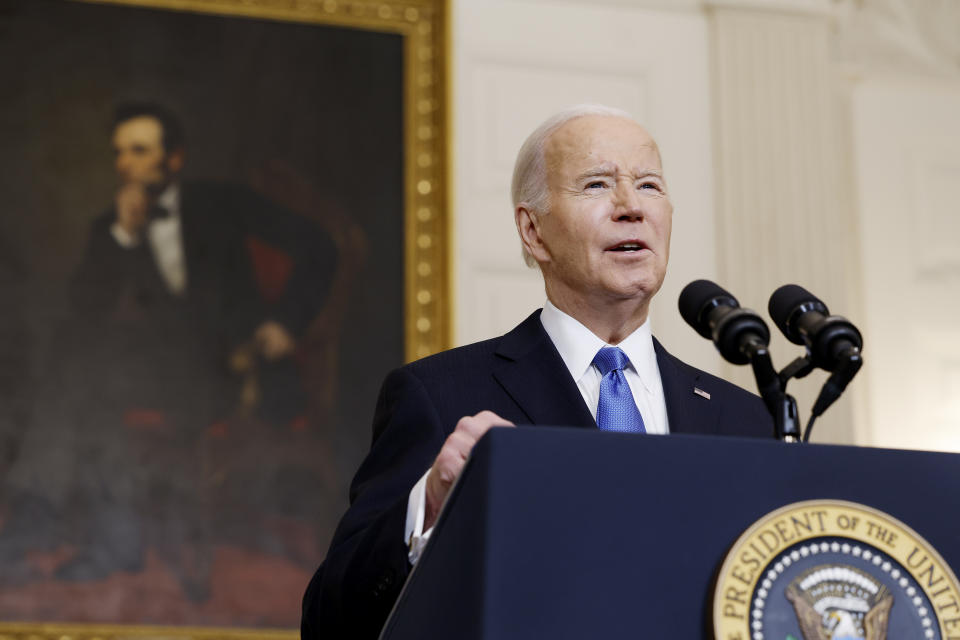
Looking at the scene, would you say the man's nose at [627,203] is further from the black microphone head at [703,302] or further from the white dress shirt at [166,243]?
the white dress shirt at [166,243]

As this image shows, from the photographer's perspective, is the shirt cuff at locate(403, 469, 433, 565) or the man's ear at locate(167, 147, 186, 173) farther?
the man's ear at locate(167, 147, 186, 173)

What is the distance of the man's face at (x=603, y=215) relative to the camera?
2.81 metres

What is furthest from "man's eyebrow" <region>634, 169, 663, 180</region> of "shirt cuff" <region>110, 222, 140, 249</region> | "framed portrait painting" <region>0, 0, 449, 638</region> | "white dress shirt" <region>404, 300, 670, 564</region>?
"shirt cuff" <region>110, 222, 140, 249</region>

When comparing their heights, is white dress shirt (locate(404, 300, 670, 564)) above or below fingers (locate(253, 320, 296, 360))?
below

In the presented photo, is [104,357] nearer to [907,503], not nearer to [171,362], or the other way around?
[171,362]

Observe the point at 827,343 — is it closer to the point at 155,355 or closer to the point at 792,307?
the point at 792,307

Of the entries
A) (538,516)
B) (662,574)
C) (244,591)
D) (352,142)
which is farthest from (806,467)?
(352,142)

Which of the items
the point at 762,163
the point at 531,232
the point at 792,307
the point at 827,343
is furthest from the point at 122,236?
the point at 827,343

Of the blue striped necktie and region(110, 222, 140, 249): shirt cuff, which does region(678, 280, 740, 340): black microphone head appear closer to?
the blue striped necktie

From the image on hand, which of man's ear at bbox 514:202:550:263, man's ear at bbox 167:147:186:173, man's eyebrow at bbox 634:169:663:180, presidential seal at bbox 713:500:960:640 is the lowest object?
presidential seal at bbox 713:500:960:640

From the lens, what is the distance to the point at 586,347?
2770 mm

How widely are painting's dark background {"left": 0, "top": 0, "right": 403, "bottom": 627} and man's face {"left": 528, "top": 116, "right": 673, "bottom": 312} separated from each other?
3.60 metres

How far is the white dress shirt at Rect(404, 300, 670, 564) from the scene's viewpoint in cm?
269

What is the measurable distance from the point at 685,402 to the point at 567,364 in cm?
23
